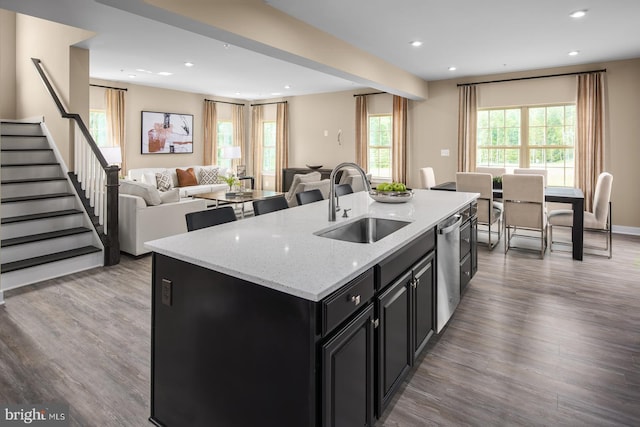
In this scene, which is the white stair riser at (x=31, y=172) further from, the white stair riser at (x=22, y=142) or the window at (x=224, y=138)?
the window at (x=224, y=138)

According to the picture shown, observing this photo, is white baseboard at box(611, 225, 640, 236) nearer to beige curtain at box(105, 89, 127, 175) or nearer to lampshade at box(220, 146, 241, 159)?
lampshade at box(220, 146, 241, 159)

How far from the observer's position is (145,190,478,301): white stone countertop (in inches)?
54.4

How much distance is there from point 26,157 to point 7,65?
2.31 metres

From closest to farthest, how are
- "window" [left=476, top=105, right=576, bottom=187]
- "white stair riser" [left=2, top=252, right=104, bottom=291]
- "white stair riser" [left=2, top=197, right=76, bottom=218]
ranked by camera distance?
"white stair riser" [left=2, top=252, right=104, bottom=291] < "white stair riser" [left=2, top=197, right=76, bottom=218] < "window" [left=476, top=105, right=576, bottom=187]

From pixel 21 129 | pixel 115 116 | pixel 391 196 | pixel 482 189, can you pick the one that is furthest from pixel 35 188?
pixel 482 189


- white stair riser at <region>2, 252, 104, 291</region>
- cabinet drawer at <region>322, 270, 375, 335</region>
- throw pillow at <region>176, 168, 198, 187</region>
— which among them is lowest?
white stair riser at <region>2, 252, 104, 291</region>

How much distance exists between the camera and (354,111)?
29.2ft

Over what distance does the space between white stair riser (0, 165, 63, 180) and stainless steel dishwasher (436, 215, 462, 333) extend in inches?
195

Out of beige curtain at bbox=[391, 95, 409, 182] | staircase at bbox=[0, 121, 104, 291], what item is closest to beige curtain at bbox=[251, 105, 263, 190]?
beige curtain at bbox=[391, 95, 409, 182]

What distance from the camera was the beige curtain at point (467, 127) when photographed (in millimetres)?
7238

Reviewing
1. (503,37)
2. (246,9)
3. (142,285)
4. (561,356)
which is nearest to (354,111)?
(503,37)

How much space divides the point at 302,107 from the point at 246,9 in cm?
624

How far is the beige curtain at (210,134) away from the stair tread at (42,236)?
16.8 feet

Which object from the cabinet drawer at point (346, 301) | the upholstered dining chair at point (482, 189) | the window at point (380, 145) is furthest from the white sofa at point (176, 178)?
the cabinet drawer at point (346, 301)
